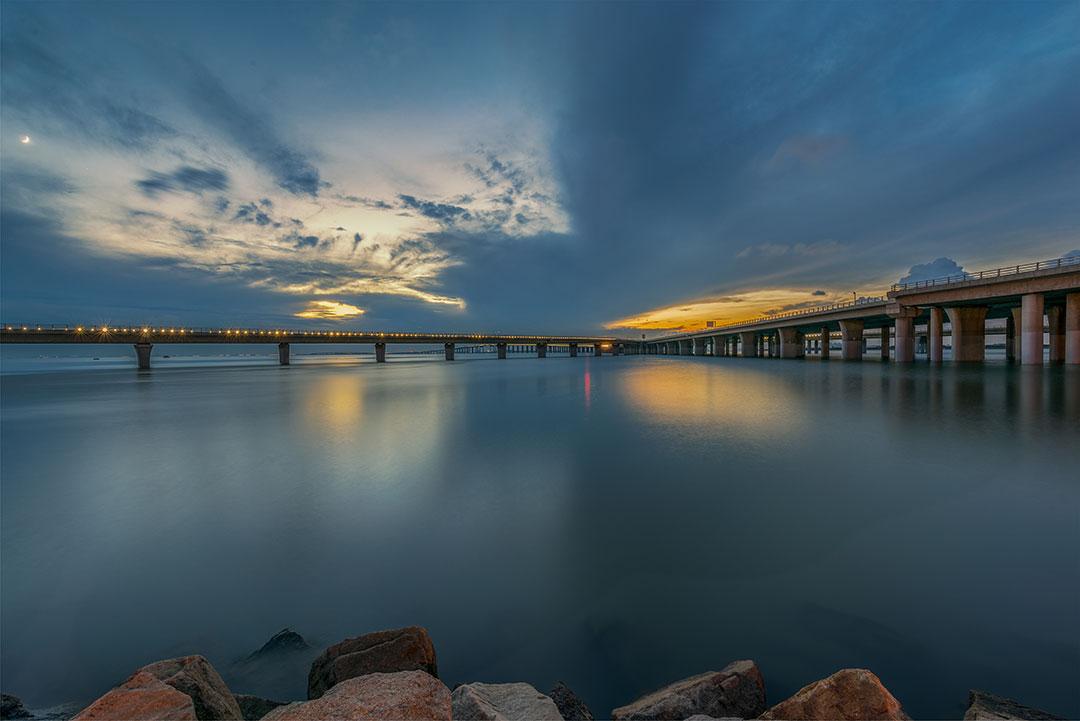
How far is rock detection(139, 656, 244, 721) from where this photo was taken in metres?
3.64

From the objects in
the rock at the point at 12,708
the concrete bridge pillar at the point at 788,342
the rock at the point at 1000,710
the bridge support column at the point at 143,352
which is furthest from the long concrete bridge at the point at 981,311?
the bridge support column at the point at 143,352

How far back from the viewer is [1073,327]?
3731cm

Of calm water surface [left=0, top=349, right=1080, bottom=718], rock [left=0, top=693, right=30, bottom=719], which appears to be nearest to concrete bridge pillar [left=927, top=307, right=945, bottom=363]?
calm water surface [left=0, top=349, right=1080, bottom=718]

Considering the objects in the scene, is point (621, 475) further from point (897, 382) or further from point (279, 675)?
point (897, 382)

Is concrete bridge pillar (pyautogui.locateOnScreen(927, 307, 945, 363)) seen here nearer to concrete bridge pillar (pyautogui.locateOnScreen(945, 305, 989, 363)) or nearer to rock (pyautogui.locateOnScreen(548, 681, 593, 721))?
concrete bridge pillar (pyautogui.locateOnScreen(945, 305, 989, 363))

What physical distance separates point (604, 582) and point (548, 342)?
15316 cm

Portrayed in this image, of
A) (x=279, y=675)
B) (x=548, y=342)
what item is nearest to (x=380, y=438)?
(x=279, y=675)

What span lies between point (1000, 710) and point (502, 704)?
180 inches

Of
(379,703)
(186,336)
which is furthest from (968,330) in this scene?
(186,336)

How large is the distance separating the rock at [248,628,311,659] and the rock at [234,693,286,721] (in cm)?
96

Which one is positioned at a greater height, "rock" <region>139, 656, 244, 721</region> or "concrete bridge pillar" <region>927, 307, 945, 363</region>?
"concrete bridge pillar" <region>927, 307, 945, 363</region>

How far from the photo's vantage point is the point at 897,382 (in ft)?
105

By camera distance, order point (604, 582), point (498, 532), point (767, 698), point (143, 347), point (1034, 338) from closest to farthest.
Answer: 1. point (767, 698)
2. point (604, 582)
3. point (498, 532)
4. point (1034, 338)
5. point (143, 347)

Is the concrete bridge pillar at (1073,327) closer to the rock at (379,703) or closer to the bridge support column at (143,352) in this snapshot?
the rock at (379,703)
